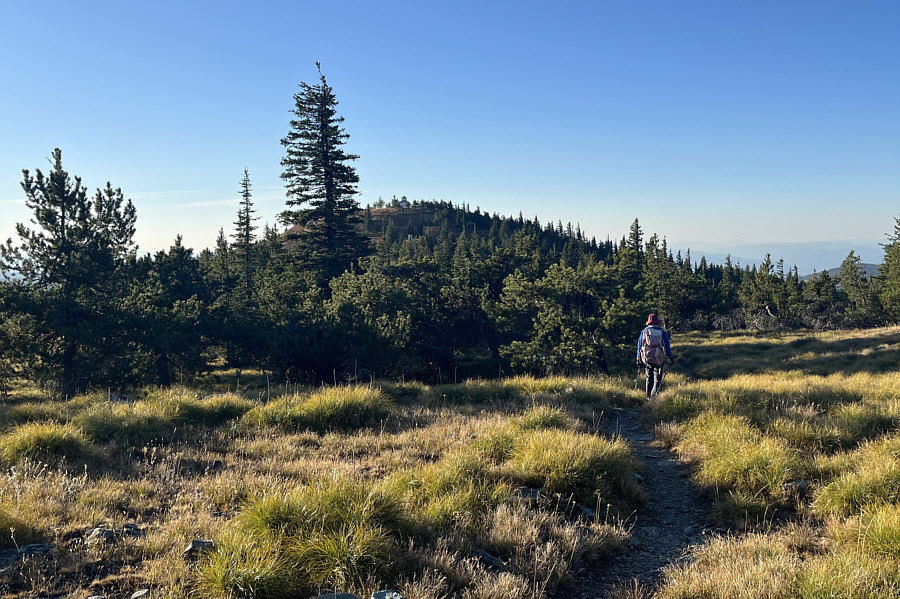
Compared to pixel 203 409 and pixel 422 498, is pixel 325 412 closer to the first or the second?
pixel 203 409

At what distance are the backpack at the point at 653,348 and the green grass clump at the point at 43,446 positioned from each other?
36.6 ft

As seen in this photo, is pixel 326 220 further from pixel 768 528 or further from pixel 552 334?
pixel 768 528

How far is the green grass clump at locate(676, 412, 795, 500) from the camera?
18.2ft

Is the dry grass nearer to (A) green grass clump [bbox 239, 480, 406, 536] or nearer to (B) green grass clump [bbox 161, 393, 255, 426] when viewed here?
(A) green grass clump [bbox 239, 480, 406, 536]

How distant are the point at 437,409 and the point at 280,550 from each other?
6.62 m

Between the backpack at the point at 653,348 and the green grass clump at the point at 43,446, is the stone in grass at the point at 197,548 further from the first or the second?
the backpack at the point at 653,348

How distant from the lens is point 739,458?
5.98 metres

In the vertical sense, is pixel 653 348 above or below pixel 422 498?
above

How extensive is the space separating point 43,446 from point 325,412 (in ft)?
13.2

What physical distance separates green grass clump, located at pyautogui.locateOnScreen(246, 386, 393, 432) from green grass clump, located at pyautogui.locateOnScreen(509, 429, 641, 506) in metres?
3.74

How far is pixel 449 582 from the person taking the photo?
3562 millimetres

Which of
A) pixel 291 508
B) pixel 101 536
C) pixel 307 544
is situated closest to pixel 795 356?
pixel 291 508

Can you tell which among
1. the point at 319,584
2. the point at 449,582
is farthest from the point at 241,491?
the point at 449,582

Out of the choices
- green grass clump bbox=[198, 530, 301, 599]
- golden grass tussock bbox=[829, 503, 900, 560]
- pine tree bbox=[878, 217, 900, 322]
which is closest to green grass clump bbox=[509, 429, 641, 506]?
golden grass tussock bbox=[829, 503, 900, 560]
